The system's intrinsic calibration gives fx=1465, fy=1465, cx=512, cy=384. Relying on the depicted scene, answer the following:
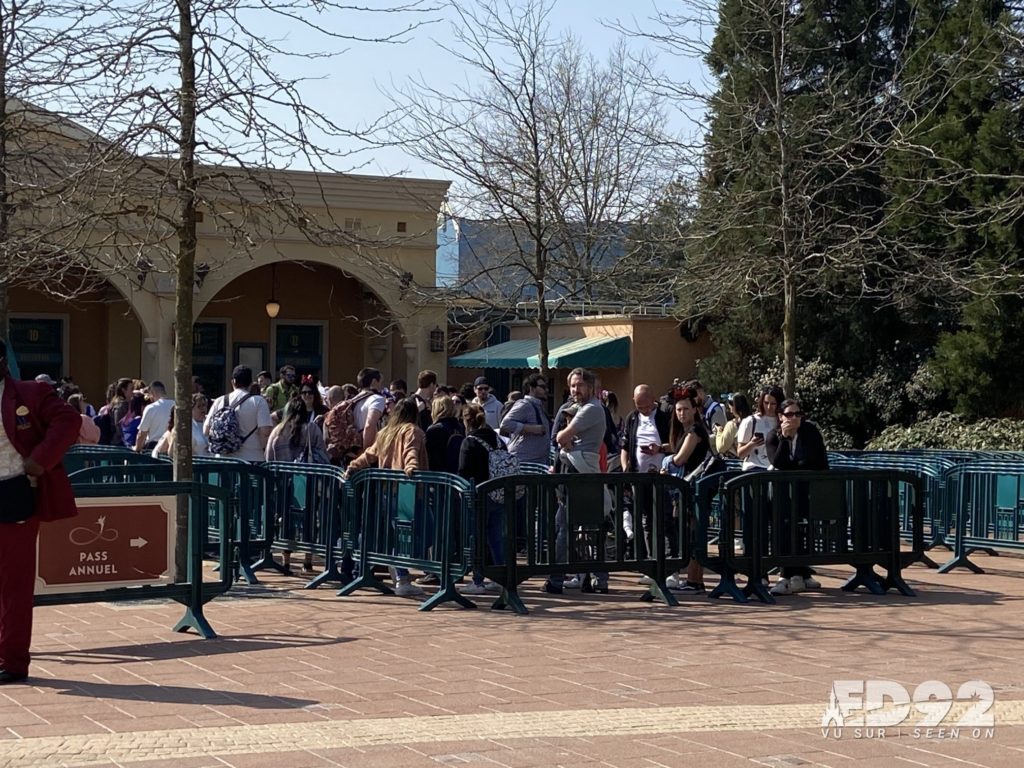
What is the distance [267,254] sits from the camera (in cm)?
2845

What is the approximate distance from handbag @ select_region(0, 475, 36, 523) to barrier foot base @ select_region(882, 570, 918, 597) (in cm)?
716

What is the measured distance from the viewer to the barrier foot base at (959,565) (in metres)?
13.7

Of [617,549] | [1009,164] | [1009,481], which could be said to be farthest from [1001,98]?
[617,549]

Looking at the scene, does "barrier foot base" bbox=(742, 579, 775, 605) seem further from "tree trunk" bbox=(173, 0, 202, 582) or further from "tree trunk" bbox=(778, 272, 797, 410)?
"tree trunk" bbox=(778, 272, 797, 410)

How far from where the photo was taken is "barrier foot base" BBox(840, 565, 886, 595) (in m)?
12.2

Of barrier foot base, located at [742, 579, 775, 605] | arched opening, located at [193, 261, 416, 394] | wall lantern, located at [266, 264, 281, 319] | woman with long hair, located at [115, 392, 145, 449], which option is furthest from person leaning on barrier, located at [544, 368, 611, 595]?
arched opening, located at [193, 261, 416, 394]

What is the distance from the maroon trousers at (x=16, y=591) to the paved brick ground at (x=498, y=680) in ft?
0.65

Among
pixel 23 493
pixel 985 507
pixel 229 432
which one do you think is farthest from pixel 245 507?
pixel 985 507

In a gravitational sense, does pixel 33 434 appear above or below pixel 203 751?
above

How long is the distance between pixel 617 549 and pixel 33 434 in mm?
4796

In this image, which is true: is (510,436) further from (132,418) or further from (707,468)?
(132,418)

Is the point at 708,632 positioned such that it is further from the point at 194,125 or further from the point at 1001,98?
the point at 1001,98

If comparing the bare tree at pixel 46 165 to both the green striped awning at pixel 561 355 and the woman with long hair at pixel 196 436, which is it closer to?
the woman with long hair at pixel 196 436

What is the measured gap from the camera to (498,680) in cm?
816
